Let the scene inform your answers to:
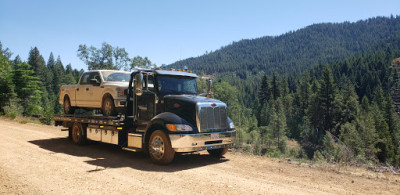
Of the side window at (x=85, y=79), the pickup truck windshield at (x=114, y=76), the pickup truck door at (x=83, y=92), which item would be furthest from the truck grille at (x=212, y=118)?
the side window at (x=85, y=79)

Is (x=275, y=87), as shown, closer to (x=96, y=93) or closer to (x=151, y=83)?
(x=96, y=93)

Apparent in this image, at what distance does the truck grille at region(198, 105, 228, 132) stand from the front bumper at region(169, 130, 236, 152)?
18 centimetres

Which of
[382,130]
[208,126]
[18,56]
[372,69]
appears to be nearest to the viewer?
[208,126]

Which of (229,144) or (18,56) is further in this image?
(18,56)

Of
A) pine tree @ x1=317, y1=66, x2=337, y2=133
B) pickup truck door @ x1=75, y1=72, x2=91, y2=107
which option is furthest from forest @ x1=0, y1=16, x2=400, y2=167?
pickup truck door @ x1=75, y1=72, x2=91, y2=107

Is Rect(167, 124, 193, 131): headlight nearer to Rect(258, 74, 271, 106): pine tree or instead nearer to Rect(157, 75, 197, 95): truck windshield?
Rect(157, 75, 197, 95): truck windshield

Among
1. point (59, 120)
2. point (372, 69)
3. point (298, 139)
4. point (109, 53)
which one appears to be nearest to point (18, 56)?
point (109, 53)

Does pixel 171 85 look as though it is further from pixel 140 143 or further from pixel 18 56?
pixel 18 56

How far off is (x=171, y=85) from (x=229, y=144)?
2568 mm

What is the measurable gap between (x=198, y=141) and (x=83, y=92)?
5.93 m

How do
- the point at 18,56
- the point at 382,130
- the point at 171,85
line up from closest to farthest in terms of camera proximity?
the point at 171,85 → the point at 382,130 → the point at 18,56

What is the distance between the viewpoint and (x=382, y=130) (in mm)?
59969

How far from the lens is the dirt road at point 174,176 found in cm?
579

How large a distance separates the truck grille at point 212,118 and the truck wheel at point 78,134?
226 inches
